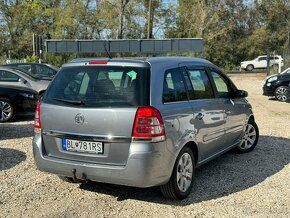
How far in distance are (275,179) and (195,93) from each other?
1.78 meters

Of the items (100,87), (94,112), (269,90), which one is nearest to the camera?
(94,112)

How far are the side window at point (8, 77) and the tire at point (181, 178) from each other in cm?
855

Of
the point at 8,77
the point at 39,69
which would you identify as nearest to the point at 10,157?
the point at 8,77

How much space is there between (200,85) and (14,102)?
21.8ft

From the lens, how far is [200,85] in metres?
5.75

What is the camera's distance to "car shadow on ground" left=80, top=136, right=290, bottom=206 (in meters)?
5.27

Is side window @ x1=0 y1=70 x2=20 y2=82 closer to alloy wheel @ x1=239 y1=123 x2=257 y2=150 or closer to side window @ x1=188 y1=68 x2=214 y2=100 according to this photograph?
alloy wheel @ x1=239 y1=123 x2=257 y2=150

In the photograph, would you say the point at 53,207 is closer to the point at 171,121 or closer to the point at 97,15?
the point at 171,121

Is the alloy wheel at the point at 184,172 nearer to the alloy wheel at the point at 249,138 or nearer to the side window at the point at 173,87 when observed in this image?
the side window at the point at 173,87

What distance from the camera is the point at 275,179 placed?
19.6 feet

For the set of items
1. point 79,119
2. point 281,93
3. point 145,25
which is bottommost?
point 281,93

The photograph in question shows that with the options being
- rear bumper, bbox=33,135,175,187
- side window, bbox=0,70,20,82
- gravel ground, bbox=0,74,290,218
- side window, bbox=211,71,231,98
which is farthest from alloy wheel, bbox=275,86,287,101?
rear bumper, bbox=33,135,175,187

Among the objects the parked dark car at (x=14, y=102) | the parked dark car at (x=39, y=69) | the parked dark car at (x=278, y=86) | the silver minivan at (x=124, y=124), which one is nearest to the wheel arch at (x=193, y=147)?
the silver minivan at (x=124, y=124)

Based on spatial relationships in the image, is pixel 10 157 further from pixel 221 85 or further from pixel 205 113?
pixel 221 85
